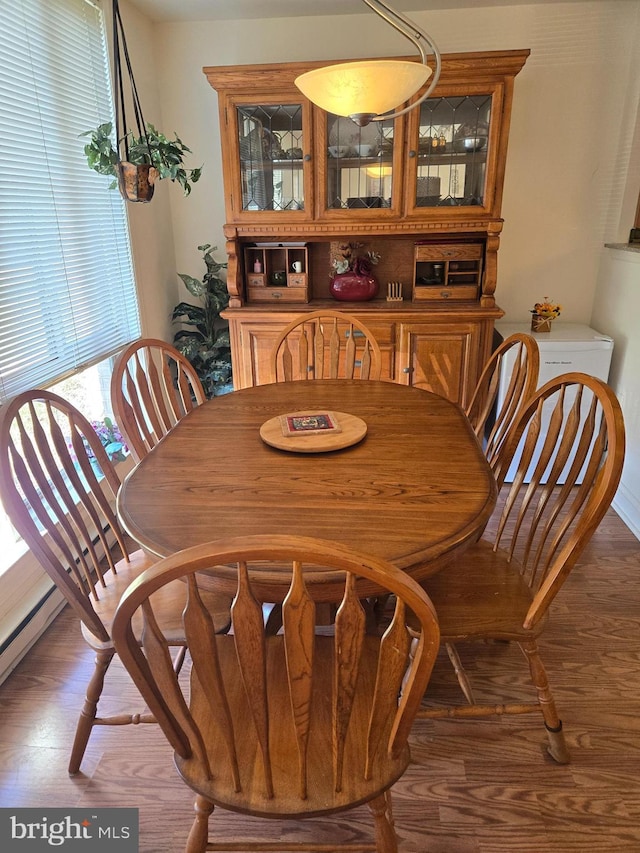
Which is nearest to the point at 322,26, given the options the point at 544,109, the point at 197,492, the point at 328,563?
the point at 544,109

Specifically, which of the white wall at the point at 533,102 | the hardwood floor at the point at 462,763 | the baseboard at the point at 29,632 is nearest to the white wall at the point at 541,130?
the white wall at the point at 533,102

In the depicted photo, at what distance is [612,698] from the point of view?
1730 mm

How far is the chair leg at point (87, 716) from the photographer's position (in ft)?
4.84

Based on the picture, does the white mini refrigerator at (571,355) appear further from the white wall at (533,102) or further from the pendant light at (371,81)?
the pendant light at (371,81)

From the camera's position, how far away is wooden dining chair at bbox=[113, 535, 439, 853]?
81 centimetres

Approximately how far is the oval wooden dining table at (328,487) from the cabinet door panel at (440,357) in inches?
44.2

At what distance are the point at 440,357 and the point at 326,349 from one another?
61cm

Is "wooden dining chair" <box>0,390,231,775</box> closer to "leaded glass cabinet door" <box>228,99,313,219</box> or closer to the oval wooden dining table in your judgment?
the oval wooden dining table

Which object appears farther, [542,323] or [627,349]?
[542,323]

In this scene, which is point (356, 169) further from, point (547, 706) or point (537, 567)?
point (547, 706)

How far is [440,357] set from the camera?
119 inches

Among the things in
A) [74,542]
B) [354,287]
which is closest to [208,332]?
[354,287]

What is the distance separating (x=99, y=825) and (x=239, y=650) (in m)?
0.91

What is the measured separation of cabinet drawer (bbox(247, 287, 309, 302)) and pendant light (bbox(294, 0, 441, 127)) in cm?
175
